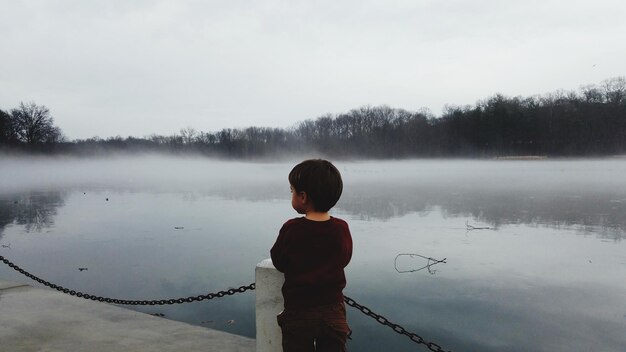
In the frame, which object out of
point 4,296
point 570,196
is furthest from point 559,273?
point 570,196

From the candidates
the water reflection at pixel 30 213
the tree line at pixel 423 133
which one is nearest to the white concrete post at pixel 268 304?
the water reflection at pixel 30 213

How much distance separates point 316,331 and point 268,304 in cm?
78

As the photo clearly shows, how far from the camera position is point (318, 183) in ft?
9.20

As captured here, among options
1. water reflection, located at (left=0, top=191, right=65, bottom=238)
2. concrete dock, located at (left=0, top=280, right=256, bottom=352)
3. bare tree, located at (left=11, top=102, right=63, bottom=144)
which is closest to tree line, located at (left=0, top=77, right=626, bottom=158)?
bare tree, located at (left=11, top=102, right=63, bottom=144)

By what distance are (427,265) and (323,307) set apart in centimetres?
687

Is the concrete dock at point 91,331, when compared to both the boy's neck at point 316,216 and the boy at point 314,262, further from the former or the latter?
the boy's neck at point 316,216

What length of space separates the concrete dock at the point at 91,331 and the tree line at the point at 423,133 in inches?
3684

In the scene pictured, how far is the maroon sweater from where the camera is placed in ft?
9.03

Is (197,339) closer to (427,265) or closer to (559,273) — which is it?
(427,265)

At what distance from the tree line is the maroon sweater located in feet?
320

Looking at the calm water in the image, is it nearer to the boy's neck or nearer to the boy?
the boy

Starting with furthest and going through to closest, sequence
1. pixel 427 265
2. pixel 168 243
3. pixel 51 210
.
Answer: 1. pixel 51 210
2. pixel 168 243
3. pixel 427 265

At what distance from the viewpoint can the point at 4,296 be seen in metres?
6.03

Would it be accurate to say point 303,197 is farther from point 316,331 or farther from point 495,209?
point 495,209
